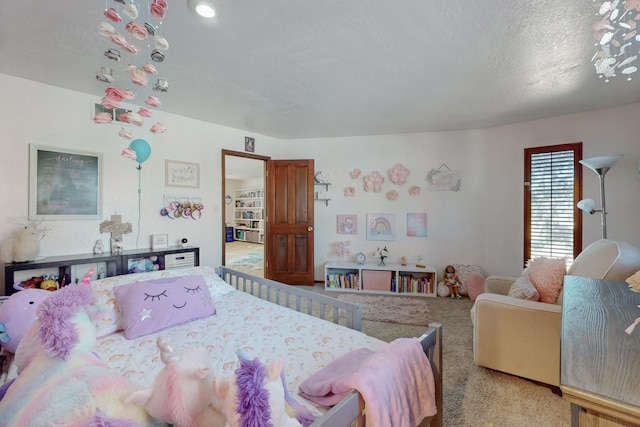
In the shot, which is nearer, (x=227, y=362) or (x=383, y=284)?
(x=227, y=362)

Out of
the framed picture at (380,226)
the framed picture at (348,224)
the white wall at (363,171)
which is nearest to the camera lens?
the white wall at (363,171)

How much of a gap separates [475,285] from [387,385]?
3388mm

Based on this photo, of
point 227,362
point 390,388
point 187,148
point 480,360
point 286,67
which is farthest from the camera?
point 187,148

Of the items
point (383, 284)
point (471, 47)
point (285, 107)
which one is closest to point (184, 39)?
point (285, 107)

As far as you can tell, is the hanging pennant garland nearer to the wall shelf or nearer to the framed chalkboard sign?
the framed chalkboard sign

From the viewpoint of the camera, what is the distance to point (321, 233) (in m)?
4.60

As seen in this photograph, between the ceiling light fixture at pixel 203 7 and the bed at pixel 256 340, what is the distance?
5.81ft

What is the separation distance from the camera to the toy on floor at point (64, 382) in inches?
24.5

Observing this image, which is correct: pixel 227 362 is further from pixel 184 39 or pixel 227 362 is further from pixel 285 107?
pixel 285 107

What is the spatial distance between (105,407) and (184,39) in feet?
6.88

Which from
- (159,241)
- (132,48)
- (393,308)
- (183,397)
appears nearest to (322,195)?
(393,308)

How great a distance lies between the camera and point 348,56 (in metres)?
2.04

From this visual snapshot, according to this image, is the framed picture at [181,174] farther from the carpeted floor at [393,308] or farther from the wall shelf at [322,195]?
the carpeted floor at [393,308]

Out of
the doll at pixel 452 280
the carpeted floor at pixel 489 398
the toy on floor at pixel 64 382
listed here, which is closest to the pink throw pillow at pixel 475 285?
the doll at pixel 452 280
